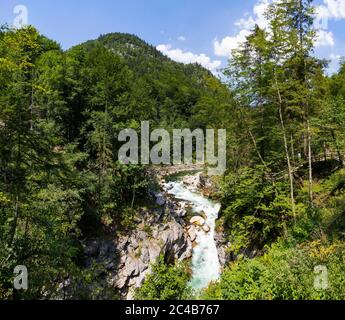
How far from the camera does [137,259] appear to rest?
2223cm

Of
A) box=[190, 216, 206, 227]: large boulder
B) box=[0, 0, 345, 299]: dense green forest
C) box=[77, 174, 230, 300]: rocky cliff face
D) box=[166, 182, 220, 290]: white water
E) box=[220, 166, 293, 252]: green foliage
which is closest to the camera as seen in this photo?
box=[0, 0, 345, 299]: dense green forest

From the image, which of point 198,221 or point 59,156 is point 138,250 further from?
point 59,156

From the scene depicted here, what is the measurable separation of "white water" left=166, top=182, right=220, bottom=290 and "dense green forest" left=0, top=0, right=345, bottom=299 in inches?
177

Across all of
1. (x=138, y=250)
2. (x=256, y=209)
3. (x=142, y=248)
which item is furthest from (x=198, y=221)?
(x=256, y=209)

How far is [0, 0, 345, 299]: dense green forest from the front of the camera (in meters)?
10.1

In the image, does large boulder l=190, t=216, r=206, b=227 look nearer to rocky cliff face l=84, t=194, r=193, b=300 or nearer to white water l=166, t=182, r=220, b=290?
white water l=166, t=182, r=220, b=290

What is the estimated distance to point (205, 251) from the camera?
82.1 feet

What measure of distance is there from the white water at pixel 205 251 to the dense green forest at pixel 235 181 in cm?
450

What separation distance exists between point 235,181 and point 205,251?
369 inches

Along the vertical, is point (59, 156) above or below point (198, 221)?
above

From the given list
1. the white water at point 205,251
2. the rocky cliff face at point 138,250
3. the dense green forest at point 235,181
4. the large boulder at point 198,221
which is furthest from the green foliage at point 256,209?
the large boulder at point 198,221

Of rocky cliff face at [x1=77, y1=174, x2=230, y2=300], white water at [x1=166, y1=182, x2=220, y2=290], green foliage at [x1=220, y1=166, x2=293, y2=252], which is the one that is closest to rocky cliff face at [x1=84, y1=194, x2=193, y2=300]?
rocky cliff face at [x1=77, y1=174, x2=230, y2=300]
